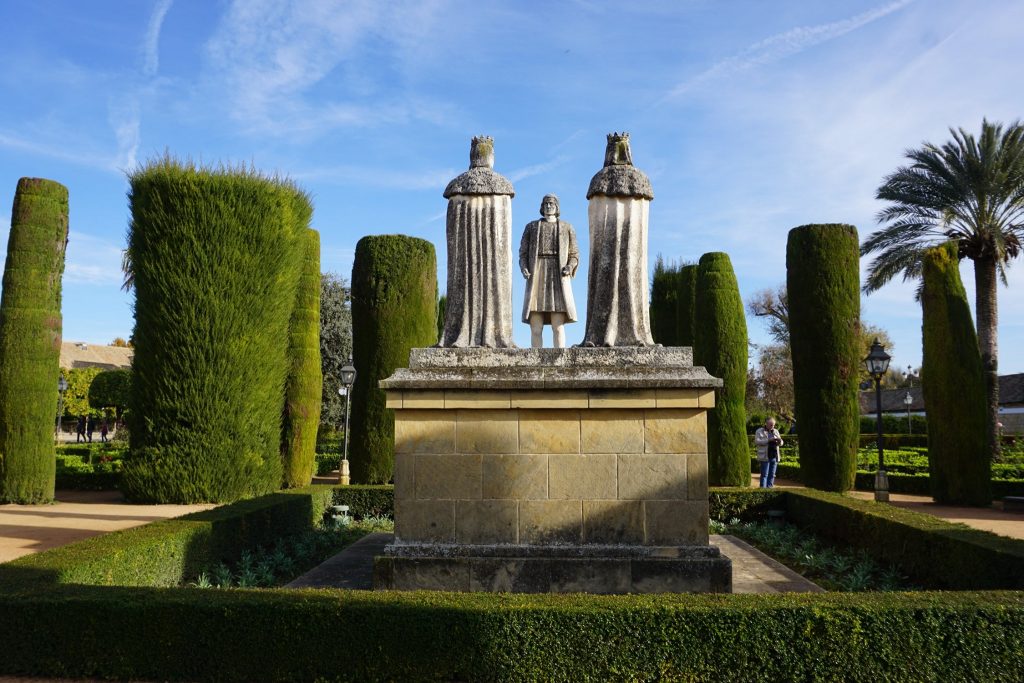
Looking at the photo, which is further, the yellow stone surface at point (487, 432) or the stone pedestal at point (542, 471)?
the yellow stone surface at point (487, 432)

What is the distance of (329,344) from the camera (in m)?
36.5

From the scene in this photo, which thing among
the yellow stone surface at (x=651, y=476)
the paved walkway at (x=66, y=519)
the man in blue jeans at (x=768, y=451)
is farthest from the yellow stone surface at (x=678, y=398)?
the man in blue jeans at (x=768, y=451)

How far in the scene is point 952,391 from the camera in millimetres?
15391

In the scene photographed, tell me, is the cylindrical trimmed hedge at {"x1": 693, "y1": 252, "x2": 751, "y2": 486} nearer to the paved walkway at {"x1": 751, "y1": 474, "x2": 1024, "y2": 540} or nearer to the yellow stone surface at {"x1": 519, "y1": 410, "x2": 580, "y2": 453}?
the paved walkway at {"x1": 751, "y1": 474, "x2": 1024, "y2": 540}

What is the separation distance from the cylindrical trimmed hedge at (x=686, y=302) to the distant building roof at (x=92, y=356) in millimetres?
54123

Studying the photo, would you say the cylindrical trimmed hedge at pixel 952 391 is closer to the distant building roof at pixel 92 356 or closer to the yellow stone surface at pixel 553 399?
the yellow stone surface at pixel 553 399

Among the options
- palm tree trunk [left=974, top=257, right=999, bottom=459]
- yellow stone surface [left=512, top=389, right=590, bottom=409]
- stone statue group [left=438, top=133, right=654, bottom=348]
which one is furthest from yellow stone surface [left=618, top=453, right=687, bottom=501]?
palm tree trunk [left=974, top=257, right=999, bottom=459]

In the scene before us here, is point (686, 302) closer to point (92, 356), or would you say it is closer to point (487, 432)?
point (487, 432)

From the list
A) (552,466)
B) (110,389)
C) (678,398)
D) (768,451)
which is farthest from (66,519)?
(110,389)

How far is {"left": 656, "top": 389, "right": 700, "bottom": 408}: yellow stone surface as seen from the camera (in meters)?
6.96

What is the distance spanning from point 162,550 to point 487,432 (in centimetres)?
364

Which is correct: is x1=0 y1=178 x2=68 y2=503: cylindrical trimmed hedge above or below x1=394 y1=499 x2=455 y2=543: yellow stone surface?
above

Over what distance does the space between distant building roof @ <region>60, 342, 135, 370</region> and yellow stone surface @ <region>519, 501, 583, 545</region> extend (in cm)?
6327

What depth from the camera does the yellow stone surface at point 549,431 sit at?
707cm
